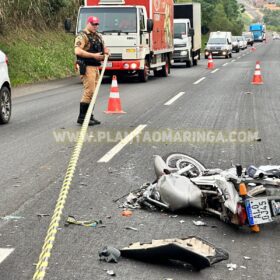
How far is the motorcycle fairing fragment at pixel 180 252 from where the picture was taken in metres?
4.35

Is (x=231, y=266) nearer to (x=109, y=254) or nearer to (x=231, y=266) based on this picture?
(x=231, y=266)

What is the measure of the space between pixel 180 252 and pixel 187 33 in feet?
102

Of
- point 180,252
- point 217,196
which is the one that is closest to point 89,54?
point 217,196

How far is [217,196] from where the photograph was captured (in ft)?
17.7

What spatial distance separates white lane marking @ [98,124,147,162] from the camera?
8.45 m

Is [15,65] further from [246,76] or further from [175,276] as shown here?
[175,276]

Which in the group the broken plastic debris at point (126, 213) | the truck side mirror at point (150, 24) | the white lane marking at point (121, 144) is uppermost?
the truck side mirror at point (150, 24)

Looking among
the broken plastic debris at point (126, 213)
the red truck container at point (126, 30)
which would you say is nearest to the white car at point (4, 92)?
the broken plastic debris at point (126, 213)

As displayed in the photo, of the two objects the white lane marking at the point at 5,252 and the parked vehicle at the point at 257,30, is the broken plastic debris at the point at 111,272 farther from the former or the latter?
the parked vehicle at the point at 257,30

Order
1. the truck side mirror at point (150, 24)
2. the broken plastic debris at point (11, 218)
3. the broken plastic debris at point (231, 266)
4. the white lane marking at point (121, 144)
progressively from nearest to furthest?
1. the broken plastic debris at point (231, 266)
2. the broken plastic debris at point (11, 218)
3. the white lane marking at point (121, 144)
4. the truck side mirror at point (150, 24)

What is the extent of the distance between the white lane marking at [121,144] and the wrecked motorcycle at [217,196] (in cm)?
210

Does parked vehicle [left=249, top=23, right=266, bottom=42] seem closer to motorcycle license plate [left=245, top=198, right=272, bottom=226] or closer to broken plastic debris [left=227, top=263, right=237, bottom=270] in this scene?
motorcycle license plate [left=245, top=198, right=272, bottom=226]

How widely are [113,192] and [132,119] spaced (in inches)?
239

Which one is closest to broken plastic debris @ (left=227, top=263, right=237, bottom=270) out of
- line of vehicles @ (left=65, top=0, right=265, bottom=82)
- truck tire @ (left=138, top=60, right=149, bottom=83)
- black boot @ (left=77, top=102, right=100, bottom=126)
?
black boot @ (left=77, top=102, right=100, bottom=126)
